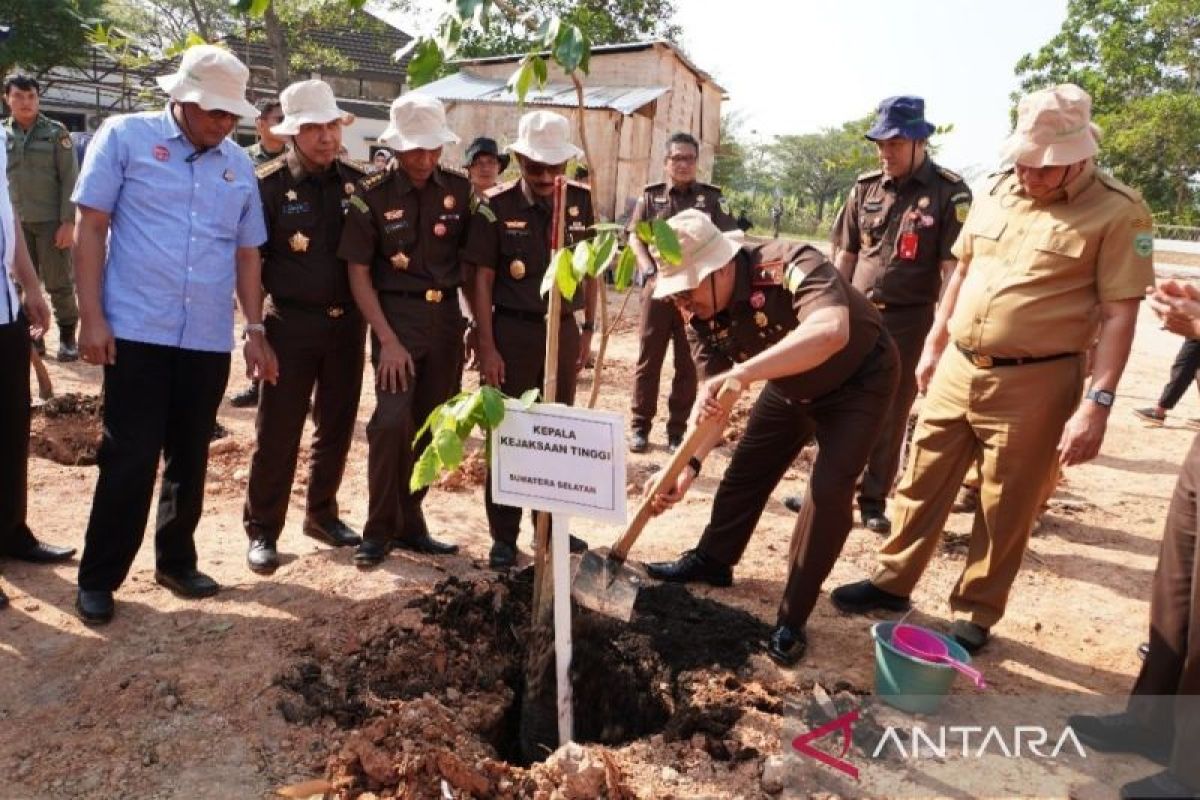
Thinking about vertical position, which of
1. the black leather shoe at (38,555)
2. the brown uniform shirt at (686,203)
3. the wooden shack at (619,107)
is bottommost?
the black leather shoe at (38,555)

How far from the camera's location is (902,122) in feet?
14.9

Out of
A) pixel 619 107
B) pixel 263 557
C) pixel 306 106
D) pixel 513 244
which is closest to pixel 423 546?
pixel 263 557

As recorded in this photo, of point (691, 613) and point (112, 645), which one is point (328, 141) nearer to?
point (112, 645)

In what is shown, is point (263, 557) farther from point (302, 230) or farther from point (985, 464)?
point (985, 464)

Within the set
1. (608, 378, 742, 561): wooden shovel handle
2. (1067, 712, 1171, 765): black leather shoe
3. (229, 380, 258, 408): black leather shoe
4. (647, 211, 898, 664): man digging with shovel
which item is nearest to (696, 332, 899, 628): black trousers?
(647, 211, 898, 664): man digging with shovel

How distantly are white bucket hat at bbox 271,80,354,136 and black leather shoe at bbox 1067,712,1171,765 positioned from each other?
356cm

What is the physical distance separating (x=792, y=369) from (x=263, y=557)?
2.53 metres

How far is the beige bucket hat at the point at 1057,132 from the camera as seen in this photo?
9.98ft

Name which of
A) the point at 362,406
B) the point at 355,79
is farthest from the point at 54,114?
the point at 362,406

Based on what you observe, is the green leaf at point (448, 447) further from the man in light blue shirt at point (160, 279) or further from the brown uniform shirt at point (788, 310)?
the man in light blue shirt at point (160, 279)

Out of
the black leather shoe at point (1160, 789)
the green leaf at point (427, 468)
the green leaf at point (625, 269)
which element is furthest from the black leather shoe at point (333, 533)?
the black leather shoe at point (1160, 789)

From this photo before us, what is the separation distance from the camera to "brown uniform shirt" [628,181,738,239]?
6191 mm

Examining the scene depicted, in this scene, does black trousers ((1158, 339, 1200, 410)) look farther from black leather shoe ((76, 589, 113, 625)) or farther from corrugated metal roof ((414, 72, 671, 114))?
corrugated metal roof ((414, 72, 671, 114))

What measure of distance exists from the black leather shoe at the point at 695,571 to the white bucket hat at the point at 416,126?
2.12m
